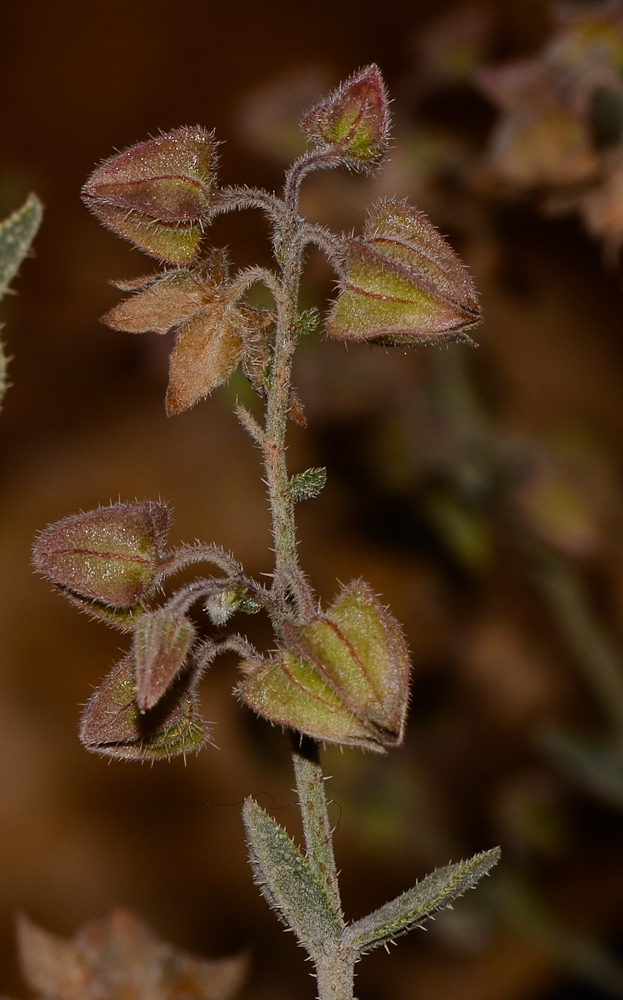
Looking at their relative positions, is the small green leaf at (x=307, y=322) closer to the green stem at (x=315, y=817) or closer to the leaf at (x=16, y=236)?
the leaf at (x=16, y=236)

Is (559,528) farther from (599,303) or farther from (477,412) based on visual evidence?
(599,303)

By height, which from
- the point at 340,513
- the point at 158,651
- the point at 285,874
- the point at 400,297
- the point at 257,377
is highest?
the point at 340,513

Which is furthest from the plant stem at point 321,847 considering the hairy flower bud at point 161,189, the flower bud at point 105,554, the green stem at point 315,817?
the hairy flower bud at point 161,189

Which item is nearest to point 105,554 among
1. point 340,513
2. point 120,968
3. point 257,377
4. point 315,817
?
point 257,377

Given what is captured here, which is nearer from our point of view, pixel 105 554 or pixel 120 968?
pixel 105 554

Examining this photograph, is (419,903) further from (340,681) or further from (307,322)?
(307,322)

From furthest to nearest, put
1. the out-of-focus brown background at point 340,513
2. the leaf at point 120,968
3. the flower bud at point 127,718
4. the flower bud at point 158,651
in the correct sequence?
1. the out-of-focus brown background at point 340,513
2. the leaf at point 120,968
3. the flower bud at point 127,718
4. the flower bud at point 158,651
